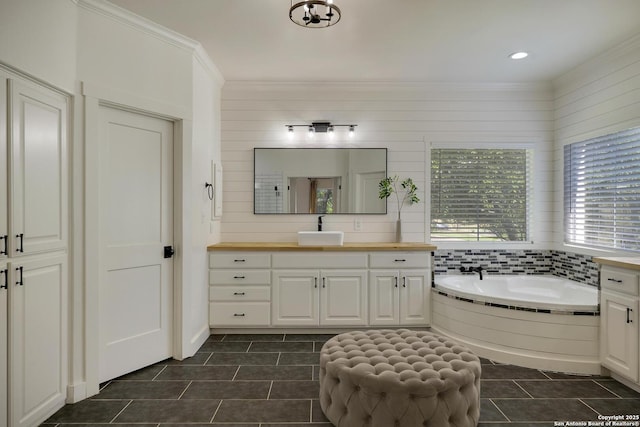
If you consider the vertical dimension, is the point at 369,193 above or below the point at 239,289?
above

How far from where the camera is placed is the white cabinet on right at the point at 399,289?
3805 millimetres

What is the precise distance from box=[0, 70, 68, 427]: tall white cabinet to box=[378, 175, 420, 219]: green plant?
299 cm

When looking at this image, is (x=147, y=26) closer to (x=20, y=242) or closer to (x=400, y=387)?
(x=20, y=242)

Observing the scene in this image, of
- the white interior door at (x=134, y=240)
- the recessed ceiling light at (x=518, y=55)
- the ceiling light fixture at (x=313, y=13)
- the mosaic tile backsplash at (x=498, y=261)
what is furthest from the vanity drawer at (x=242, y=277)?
the recessed ceiling light at (x=518, y=55)

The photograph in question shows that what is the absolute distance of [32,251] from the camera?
2.18 m

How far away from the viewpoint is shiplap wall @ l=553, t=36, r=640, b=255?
3.24 meters

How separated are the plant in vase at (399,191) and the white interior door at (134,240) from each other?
7.40 ft

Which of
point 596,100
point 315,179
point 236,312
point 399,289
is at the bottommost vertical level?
point 236,312

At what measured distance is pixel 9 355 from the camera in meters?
2.03

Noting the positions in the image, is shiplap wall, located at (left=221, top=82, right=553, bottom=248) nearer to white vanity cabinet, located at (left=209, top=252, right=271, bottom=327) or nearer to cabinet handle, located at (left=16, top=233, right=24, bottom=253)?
white vanity cabinet, located at (left=209, top=252, right=271, bottom=327)

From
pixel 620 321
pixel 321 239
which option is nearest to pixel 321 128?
pixel 321 239

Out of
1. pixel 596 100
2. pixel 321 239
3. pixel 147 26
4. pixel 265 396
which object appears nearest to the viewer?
pixel 265 396

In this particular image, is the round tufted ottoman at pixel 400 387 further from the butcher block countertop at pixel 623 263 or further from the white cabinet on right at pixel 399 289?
the white cabinet on right at pixel 399 289

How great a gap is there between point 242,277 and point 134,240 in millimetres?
1167
